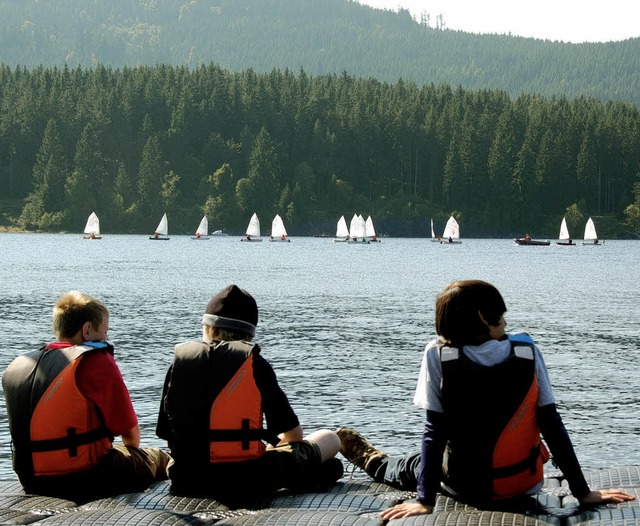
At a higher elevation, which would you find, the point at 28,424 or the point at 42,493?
the point at 28,424

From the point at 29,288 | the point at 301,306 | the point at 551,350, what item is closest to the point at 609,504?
the point at 551,350

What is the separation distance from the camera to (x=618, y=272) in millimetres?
79375

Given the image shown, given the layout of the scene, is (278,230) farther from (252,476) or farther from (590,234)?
(252,476)

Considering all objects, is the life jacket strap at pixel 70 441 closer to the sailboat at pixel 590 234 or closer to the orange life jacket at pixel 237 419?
the orange life jacket at pixel 237 419

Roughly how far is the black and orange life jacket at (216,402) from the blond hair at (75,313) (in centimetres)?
69

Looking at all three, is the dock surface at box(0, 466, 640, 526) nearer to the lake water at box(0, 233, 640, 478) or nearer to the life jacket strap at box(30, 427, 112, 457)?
the life jacket strap at box(30, 427, 112, 457)

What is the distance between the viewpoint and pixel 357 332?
3284cm

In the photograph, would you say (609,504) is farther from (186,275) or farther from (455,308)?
(186,275)

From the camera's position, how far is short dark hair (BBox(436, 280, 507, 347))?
6.98 m

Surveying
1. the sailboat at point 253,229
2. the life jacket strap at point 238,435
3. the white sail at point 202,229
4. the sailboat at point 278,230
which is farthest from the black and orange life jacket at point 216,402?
the white sail at point 202,229

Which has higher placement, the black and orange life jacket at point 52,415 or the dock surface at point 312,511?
the black and orange life jacket at point 52,415

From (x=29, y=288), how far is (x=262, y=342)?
2613 cm

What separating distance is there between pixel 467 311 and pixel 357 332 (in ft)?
84.9

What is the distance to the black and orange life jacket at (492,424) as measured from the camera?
23.8 feet
